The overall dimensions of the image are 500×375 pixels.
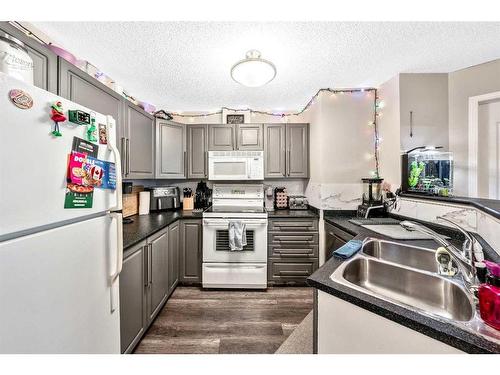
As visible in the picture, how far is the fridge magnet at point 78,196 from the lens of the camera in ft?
2.76

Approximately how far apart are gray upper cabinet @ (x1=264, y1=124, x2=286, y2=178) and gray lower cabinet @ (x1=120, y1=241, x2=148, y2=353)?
185 centimetres

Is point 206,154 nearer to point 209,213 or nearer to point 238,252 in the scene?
point 209,213

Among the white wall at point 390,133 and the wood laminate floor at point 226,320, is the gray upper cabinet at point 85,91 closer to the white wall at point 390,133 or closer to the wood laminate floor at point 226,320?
the wood laminate floor at point 226,320

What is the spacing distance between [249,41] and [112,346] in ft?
7.04

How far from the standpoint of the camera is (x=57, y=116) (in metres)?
0.78

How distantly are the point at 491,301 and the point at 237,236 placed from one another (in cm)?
203

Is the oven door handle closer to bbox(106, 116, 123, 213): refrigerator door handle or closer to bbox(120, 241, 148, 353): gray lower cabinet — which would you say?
bbox(120, 241, 148, 353): gray lower cabinet

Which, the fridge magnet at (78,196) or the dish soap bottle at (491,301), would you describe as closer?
the dish soap bottle at (491,301)

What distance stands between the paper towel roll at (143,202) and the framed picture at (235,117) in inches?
58.8

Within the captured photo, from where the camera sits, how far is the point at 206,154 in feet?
9.74

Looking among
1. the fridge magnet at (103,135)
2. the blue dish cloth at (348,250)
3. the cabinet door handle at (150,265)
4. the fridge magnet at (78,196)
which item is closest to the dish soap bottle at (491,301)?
the blue dish cloth at (348,250)

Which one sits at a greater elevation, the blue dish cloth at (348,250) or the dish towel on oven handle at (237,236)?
the blue dish cloth at (348,250)

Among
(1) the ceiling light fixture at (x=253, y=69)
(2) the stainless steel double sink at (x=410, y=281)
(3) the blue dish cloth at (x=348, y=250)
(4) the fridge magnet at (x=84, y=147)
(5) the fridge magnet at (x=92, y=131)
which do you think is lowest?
(2) the stainless steel double sink at (x=410, y=281)
